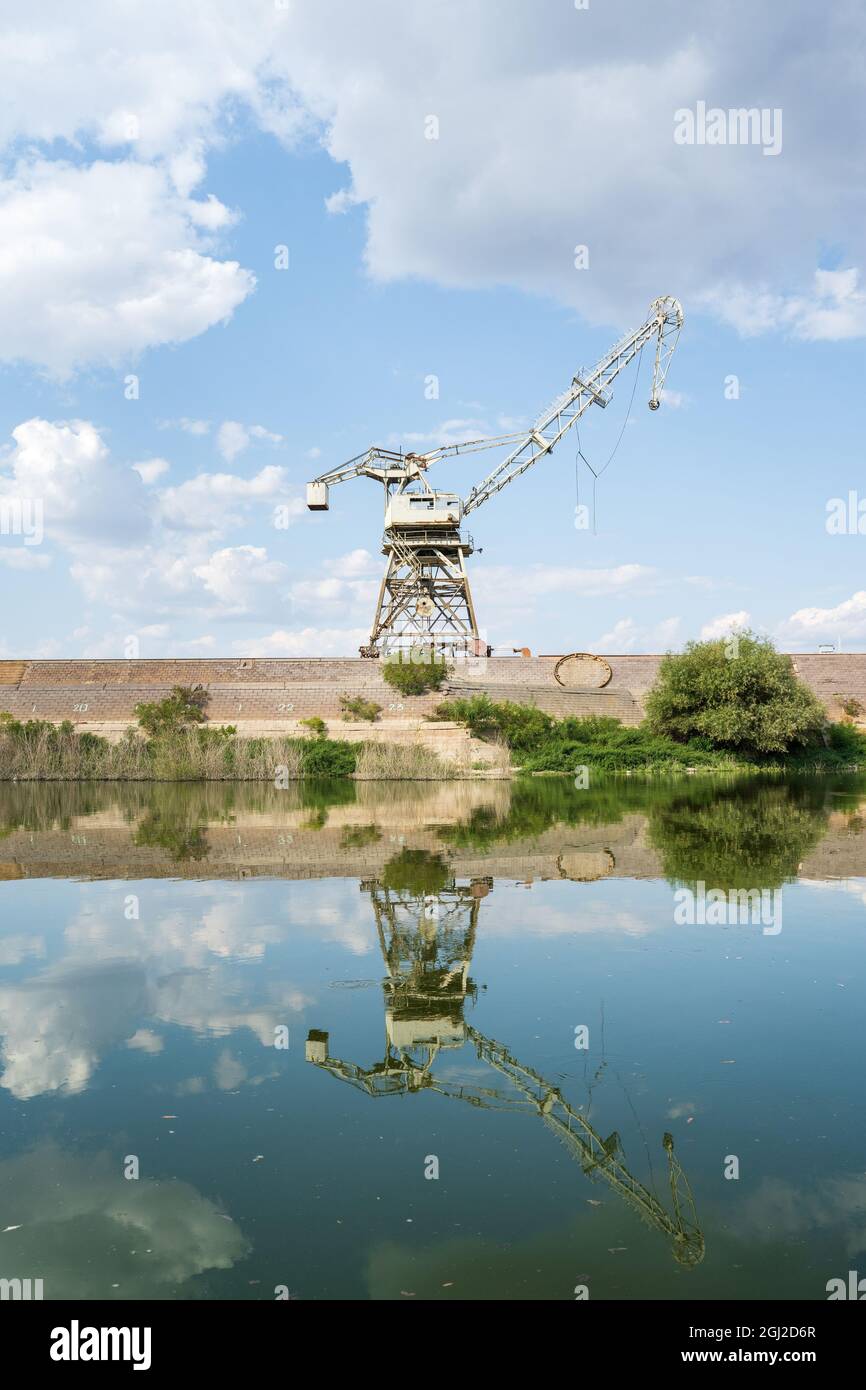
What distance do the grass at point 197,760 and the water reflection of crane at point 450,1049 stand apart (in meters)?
19.0

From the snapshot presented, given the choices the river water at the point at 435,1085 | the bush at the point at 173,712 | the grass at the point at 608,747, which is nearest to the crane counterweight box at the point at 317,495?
the bush at the point at 173,712

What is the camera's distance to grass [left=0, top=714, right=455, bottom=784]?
1102 inches

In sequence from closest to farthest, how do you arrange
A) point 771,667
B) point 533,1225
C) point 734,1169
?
point 533,1225 → point 734,1169 → point 771,667

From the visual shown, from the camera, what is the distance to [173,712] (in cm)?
3700

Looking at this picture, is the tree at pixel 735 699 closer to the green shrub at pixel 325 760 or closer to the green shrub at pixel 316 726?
the green shrub at pixel 325 760

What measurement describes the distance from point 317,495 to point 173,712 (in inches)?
474

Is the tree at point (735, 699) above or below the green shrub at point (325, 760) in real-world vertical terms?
above

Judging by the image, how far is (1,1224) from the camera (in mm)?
3812

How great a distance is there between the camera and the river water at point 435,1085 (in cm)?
359

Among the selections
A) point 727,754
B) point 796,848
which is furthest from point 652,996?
point 727,754

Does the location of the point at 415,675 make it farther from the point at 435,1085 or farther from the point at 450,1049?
the point at 435,1085

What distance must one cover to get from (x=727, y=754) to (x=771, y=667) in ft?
10.2

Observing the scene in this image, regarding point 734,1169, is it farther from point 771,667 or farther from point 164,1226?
point 771,667

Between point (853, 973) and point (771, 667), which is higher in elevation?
point (771, 667)
